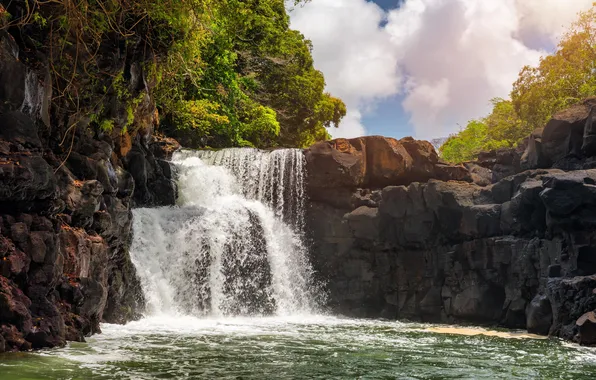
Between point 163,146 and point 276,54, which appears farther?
point 276,54

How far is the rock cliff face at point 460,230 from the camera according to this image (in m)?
16.3

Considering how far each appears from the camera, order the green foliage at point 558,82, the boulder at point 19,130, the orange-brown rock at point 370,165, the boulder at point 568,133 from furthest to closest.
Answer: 1. the green foliage at point 558,82
2. the orange-brown rock at point 370,165
3. the boulder at point 568,133
4. the boulder at point 19,130

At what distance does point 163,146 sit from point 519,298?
1499 centimetres

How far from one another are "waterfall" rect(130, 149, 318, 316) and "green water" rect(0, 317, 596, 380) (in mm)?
3676

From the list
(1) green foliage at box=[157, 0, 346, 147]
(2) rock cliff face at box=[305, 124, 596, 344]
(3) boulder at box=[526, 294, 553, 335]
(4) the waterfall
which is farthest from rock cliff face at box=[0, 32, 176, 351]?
(3) boulder at box=[526, 294, 553, 335]

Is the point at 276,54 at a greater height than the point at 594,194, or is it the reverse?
the point at 276,54

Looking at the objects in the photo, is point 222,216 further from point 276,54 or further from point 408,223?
point 276,54

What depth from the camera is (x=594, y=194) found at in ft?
51.9

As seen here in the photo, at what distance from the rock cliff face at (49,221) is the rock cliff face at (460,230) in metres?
10.4

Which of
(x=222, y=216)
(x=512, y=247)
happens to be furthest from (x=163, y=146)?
(x=512, y=247)

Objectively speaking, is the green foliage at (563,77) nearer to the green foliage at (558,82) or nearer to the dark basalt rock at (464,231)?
the green foliage at (558,82)

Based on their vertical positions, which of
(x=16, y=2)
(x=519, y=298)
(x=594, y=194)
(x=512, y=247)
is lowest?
(x=519, y=298)

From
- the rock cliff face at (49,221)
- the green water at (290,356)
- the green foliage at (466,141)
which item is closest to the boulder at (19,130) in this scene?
the rock cliff face at (49,221)

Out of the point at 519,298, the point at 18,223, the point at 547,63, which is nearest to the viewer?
the point at 18,223
